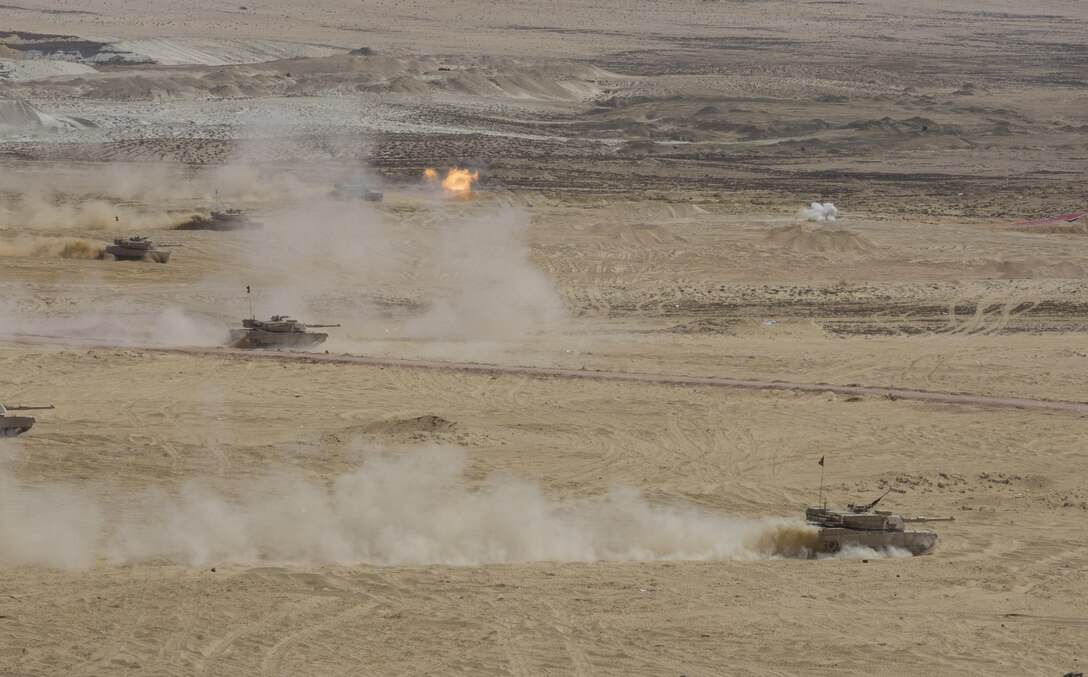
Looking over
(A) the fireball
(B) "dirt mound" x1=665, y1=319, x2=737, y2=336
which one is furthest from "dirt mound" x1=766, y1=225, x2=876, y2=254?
(A) the fireball

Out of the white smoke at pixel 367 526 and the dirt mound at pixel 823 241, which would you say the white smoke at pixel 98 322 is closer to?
the white smoke at pixel 367 526

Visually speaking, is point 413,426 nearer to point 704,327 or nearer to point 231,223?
point 704,327

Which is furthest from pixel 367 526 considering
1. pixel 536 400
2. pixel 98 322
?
pixel 98 322

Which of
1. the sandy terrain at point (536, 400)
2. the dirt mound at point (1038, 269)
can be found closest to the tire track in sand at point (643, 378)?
the sandy terrain at point (536, 400)

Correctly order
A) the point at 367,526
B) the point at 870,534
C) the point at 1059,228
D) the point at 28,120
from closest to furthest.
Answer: the point at 870,534, the point at 367,526, the point at 1059,228, the point at 28,120

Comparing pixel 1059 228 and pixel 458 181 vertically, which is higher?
pixel 1059 228

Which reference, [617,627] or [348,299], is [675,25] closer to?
[348,299]

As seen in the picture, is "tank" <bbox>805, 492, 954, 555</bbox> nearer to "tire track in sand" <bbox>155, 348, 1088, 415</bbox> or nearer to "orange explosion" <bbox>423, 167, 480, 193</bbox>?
"tire track in sand" <bbox>155, 348, 1088, 415</bbox>
